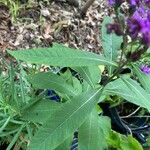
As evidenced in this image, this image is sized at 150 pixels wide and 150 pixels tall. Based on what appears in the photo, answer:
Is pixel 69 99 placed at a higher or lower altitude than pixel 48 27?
higher

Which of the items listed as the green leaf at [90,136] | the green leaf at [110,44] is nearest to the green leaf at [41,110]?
the green leaf at [90,136]

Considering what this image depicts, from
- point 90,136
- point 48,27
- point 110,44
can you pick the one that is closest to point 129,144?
point 90,136

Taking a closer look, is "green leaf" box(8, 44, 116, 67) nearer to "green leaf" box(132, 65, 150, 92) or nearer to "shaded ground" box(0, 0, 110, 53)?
"green leaf" box(132, 65, 150, 92)

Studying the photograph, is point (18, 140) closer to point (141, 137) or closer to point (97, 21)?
point (141, 137)

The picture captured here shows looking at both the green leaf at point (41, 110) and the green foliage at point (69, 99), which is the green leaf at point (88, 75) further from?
the green leaf at point (41, 110)

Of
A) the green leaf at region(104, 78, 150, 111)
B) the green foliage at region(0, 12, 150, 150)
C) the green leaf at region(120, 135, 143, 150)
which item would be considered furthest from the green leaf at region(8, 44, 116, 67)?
the green leaf at region(120, 135, 143, 150)

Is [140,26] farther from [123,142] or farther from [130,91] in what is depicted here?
[123,142]
